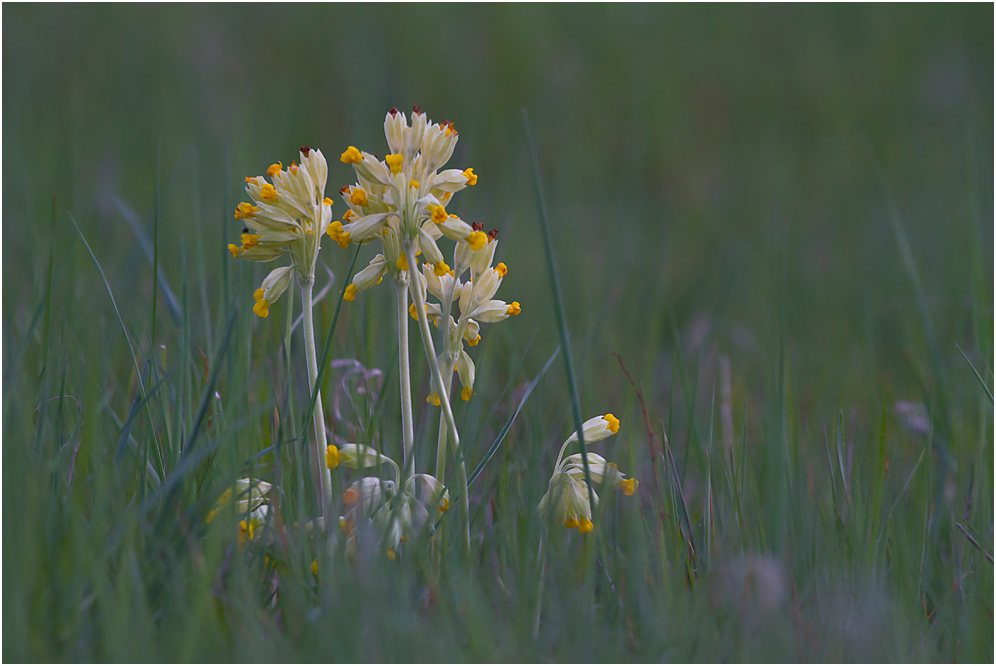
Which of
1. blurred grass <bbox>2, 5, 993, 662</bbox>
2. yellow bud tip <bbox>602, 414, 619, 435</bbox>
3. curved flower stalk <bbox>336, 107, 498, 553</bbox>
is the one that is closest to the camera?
blurred grass <bbox>2, 5, 993, 662</bbox>

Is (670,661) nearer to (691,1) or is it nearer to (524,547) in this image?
(524,547)

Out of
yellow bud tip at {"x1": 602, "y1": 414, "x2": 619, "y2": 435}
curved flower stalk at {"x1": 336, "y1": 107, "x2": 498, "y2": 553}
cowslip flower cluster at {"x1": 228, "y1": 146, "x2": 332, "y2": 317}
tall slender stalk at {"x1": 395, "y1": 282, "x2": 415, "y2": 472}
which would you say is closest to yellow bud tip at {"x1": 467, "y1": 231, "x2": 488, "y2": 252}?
curved flower stalk at {"x1": 336, "y1": 107, "x2": 498, "y2": 553}

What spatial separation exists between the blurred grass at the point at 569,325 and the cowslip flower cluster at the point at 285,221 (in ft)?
0.63

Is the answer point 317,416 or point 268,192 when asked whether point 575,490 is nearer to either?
point 317,416

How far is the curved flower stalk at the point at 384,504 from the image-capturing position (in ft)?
3.32

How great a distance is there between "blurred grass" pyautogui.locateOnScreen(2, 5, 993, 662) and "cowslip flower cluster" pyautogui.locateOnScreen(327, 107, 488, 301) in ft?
0.94

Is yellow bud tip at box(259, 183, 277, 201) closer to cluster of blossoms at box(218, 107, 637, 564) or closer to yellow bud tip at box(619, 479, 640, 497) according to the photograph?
cluster of blossoms at box(218, 107, 637, 564)

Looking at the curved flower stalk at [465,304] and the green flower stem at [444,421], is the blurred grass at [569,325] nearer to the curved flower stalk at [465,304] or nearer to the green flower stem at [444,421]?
the green flower stem at [444,421]

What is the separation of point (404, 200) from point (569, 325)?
61.8 inches

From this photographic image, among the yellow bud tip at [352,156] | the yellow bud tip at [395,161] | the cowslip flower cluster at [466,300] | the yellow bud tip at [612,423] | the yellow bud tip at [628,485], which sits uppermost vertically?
the yellow bud tip at [395,161]

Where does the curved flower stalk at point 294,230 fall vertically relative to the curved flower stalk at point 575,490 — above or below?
above

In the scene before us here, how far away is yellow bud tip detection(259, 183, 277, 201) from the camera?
1.05 metres

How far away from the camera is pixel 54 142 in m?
3.74

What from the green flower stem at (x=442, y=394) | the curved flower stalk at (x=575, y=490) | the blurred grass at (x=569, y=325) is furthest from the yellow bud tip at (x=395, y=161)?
the curved flower stalk at (x=575, y=490)
